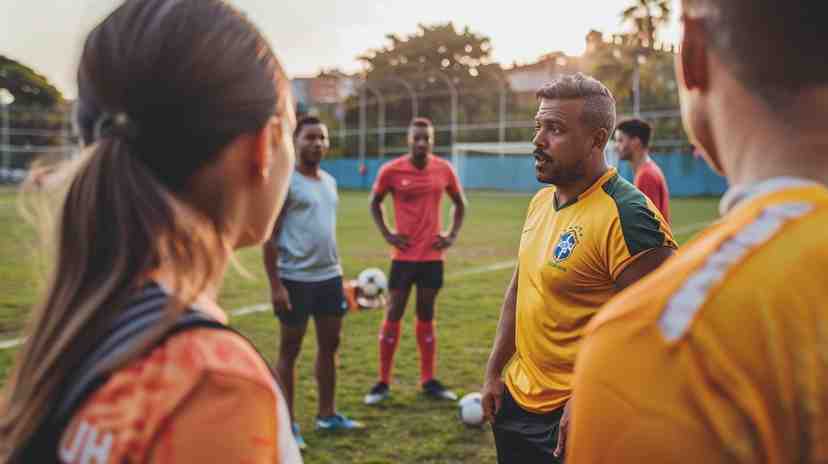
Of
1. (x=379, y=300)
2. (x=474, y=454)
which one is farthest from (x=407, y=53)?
(x=474, y=454)

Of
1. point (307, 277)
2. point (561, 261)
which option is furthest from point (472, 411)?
point (561, 261)

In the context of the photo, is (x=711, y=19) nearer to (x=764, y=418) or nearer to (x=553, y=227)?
(x=764, y=418)

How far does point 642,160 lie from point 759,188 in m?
6.86

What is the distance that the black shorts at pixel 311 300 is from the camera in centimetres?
558

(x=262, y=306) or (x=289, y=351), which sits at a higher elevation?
(x=289, y=351)

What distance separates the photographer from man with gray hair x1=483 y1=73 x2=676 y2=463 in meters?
3.03

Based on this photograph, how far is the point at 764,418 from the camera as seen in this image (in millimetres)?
947

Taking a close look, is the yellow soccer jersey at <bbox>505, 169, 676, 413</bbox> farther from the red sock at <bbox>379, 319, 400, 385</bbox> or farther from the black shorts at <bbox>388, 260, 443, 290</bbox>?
the black shorts at <bbox>388, 260, 443, 290</bbox>

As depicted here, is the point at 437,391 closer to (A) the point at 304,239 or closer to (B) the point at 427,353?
(B) the point at 427,353

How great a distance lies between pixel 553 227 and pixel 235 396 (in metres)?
2.47

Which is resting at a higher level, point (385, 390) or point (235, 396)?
point (235, 396)

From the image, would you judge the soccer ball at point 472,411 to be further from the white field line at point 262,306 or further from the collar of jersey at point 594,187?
the white field line at point 262,306

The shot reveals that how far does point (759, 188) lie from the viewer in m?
1.07

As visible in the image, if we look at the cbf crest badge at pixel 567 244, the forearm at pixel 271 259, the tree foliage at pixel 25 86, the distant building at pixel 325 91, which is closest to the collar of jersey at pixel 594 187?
the cbf crest badge at pixel 567 244
